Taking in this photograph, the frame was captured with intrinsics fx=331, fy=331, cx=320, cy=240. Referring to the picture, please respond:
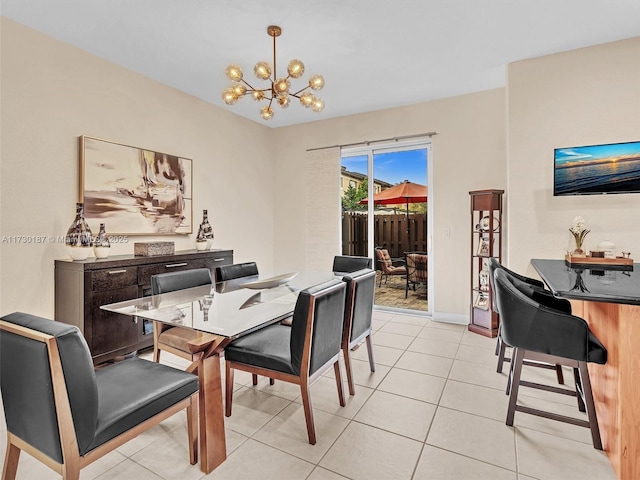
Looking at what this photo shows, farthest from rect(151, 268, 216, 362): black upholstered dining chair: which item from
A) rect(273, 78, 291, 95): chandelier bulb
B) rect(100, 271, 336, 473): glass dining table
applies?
rect(273, 78, 291, 95): chandelier bulb

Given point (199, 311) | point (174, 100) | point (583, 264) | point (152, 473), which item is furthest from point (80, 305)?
point (583, 264)

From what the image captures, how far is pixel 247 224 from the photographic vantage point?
5008 millimetres

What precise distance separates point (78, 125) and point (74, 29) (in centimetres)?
77

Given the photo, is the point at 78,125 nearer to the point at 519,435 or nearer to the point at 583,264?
the point at 519,435

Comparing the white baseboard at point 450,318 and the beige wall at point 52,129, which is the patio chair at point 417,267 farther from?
the beige wall at point 52,129

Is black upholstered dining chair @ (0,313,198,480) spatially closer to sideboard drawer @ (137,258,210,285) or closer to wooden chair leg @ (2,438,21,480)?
wooden chair leg @ (2,438,21,480)

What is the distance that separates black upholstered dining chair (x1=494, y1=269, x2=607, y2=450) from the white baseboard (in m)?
2.12

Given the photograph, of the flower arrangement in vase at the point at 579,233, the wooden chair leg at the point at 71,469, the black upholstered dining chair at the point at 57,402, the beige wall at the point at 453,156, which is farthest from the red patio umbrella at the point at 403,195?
the wooden chair leg at the point at 71,469

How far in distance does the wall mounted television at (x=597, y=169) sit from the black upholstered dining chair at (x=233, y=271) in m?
3.08

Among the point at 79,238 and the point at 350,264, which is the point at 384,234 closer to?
the point at 350,264

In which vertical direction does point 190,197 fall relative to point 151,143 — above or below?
below

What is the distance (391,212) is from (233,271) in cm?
266

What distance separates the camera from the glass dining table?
1.68 metres

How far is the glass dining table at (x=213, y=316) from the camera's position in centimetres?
168
